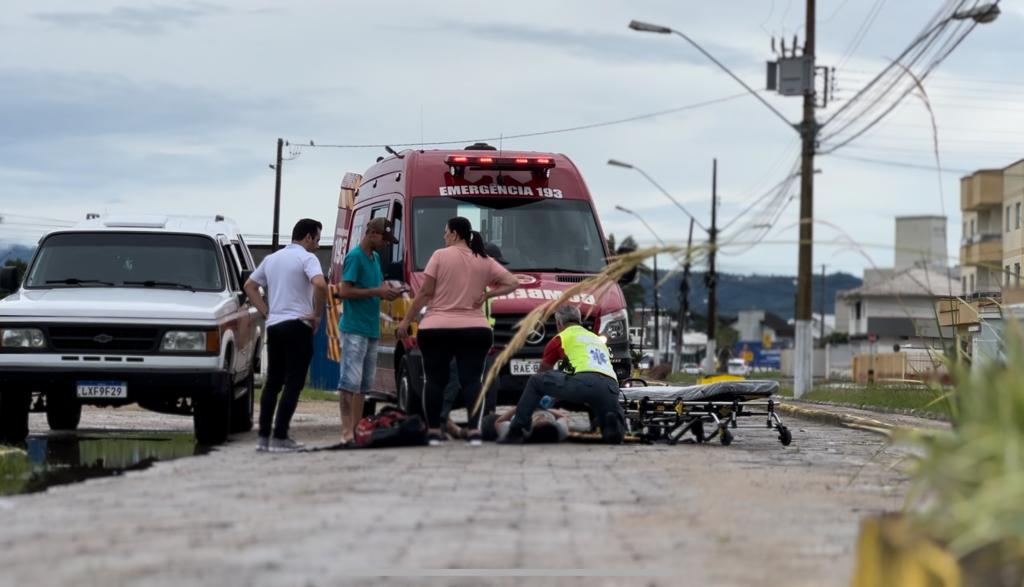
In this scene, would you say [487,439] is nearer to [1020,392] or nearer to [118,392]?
[118,392]

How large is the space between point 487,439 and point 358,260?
1.89 metres

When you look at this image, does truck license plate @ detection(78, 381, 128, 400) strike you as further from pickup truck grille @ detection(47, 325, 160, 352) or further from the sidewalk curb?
the sidewalk curb

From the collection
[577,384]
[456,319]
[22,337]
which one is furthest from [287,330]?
[22,337]

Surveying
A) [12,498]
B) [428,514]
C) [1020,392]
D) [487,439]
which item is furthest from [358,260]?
[1020,392]

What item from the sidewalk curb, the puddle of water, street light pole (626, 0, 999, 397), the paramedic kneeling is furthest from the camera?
street light pole (626, 0, 999, 397)

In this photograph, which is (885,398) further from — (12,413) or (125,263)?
(12,413)

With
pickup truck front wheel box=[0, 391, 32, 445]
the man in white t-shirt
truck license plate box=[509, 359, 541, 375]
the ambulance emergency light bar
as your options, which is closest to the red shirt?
truck license plate box=[509, 359, 541, 375]

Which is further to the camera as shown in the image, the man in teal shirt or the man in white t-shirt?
the man in teal shirt

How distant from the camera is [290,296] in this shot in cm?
1334

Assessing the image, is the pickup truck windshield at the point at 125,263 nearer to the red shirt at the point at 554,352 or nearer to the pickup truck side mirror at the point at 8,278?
the pickup truck side mirror at the point at 8,278

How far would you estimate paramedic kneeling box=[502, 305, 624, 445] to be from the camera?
13.8 meters

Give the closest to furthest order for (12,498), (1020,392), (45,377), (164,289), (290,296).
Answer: (1020,392) < (12,498) < (290,296) < (45,377) < (164,289)

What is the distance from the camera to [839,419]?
20.9 meters

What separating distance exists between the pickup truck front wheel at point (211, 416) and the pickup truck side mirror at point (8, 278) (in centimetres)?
200
